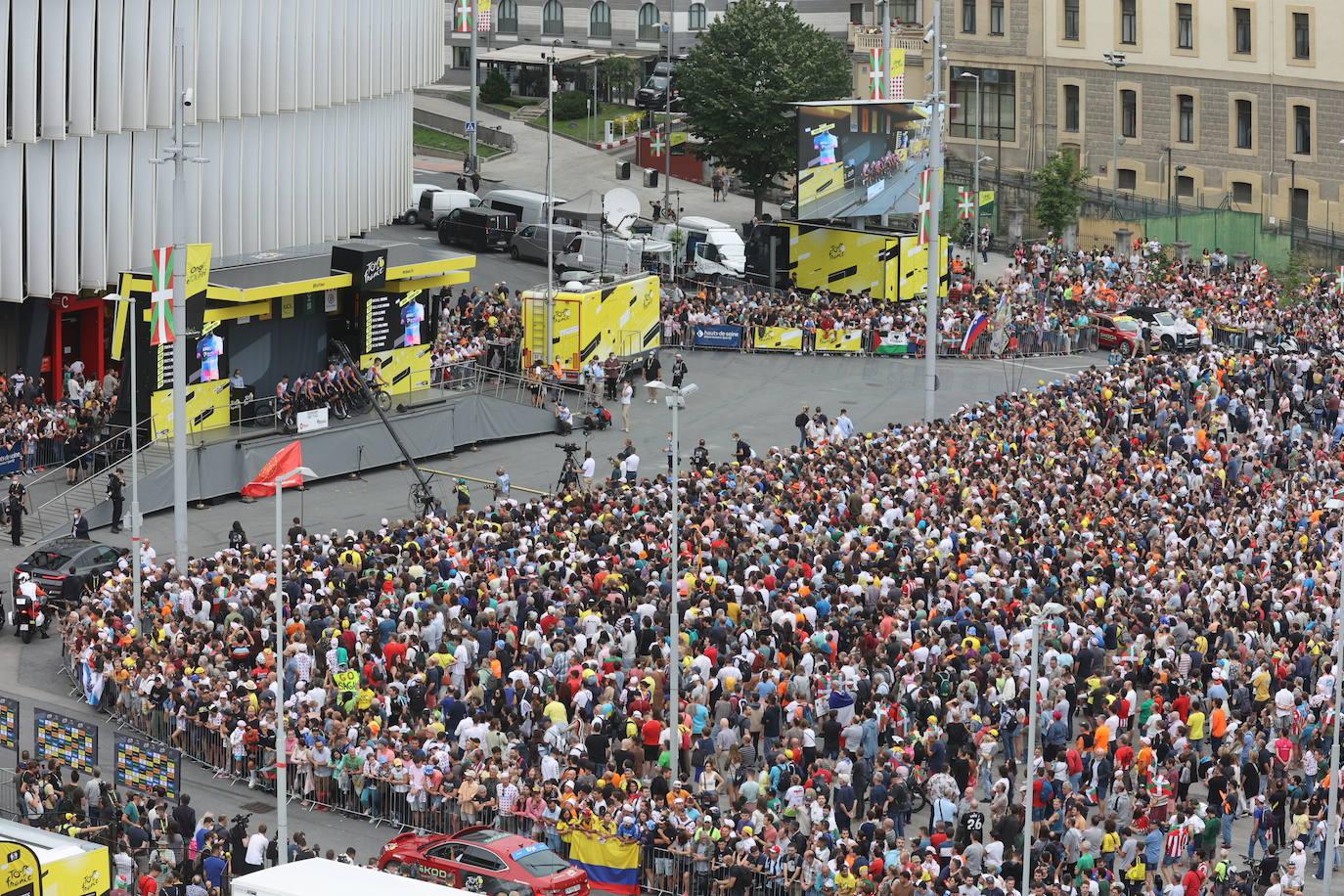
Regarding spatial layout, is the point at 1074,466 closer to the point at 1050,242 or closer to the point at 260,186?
the point at 260,186

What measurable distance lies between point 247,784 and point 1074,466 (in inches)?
766

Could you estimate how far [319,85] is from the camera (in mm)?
61375

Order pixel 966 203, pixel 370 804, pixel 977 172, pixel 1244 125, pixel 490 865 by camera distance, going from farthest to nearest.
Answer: pixel 1244 125, pixel 977 172, pixel 966 203, pixel 370 804, pixel 490 865

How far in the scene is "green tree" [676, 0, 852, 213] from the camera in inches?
3487

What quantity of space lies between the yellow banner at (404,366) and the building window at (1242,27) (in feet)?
133

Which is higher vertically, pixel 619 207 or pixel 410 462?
pixel 619 207

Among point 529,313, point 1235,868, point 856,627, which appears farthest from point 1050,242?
point 1235,868

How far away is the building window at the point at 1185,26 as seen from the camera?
89.0 meters

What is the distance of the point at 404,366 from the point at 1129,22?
4284 centimetres

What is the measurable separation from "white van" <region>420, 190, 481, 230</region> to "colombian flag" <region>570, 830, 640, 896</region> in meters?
51.7

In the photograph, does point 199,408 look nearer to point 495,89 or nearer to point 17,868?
point 17,868

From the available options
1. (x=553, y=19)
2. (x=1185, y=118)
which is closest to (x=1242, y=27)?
(x=1185, y=118)

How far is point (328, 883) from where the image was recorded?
2556cm

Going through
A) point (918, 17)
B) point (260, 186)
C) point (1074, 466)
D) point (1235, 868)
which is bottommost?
point (1235, 868)
